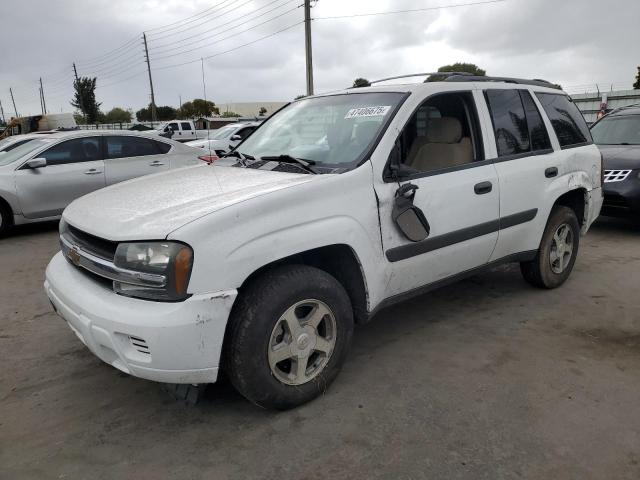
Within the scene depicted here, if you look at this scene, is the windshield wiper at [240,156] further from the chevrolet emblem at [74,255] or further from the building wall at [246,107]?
the building wall at [246,107]

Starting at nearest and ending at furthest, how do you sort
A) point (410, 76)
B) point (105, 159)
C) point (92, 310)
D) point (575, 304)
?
point (92, 310)
point (410, 76)
point (575, 304)
point (105, 159)

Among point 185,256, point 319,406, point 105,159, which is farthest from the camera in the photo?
point 105,159

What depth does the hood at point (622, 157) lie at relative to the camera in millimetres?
6488

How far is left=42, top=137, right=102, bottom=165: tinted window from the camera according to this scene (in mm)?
7398

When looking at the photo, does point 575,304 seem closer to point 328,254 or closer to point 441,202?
point 441,202

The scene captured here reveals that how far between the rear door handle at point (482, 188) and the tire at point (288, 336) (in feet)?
4.21

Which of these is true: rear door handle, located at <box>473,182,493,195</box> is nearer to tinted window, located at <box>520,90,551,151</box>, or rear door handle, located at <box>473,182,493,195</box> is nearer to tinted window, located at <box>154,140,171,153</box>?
tinted window, located at <box>520,90,551,151</box>

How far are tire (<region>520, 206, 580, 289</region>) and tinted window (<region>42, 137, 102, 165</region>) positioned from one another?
251 inches

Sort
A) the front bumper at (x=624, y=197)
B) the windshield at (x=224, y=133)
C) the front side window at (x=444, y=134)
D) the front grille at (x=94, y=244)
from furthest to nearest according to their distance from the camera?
the windshield at (x=224, y=133) < the front bumper at (x=624, y=197) < the front side window at (x=444, y=134) < the front grille at (x=94, y=244)

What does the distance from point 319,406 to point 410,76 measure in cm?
237

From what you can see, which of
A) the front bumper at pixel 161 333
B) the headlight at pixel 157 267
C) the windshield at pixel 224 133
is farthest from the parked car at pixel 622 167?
the windshield at pixel 224 133

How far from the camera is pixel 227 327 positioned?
2.38m

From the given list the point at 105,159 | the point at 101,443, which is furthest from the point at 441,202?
the point at 105,159

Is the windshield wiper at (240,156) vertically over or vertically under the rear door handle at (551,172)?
over
